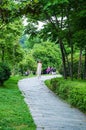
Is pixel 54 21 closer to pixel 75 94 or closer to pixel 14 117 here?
pixel 75 94

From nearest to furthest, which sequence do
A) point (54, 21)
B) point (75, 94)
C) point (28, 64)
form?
point (75, 94), point (54, 21), point (28, 64)

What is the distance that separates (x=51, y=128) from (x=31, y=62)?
146 ft

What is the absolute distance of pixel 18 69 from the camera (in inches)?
2189

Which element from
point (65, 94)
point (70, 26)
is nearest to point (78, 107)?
point (65, 94)

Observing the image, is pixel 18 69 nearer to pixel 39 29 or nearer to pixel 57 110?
pixel 39 29

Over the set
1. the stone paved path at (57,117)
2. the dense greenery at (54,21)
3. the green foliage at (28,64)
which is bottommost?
the green foliage at (28,64)

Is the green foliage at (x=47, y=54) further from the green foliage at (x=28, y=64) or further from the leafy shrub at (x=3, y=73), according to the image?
the leafy shrub at (x=3, y=73)

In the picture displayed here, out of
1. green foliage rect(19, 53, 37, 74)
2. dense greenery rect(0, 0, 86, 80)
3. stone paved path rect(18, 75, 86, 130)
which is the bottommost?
green foliage rect(19, 53, 37, 74)

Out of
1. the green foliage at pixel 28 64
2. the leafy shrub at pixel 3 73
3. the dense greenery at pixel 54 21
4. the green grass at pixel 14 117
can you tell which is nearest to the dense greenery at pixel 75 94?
the green grass at pixel 14 117

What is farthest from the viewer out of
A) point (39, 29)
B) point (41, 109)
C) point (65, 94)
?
point (39, 29)

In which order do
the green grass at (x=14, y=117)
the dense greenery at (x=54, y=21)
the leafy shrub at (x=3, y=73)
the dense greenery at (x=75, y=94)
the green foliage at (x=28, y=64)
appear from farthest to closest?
1. the green foliage at (x=28, y=64)
2. the leafy shrub at (x=3, y=73)
3. the dense greenery at (x=75, y=94)
4. the dense greenery at (x=54, y=21)
5. the green grass at (x=14, y=117)

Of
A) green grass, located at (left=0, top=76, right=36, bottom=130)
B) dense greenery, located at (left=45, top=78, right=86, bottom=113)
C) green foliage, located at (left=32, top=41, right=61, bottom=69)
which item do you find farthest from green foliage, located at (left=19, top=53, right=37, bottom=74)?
green grass, located at (left=0, top=76, right=36, bottom=130)

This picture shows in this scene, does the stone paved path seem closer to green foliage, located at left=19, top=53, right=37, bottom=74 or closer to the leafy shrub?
the leafy shrub

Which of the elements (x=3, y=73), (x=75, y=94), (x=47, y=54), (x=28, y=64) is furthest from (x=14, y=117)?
(x=47, y=54)
